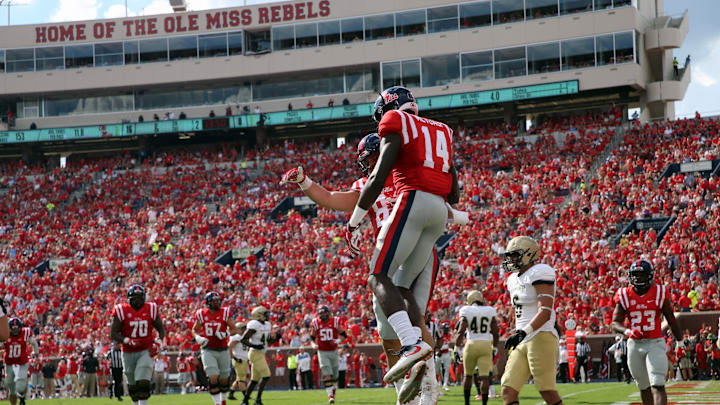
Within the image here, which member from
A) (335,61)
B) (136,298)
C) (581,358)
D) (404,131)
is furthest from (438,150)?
(335,61)

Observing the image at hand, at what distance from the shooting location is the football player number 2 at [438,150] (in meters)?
6.75

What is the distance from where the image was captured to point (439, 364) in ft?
81.0

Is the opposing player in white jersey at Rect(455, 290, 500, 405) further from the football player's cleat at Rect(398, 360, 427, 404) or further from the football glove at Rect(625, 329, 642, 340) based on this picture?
the football player's cleat at Rect(398, 360, 427, 404)

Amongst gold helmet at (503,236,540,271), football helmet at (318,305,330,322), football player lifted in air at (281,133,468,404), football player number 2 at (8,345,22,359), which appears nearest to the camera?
football player lifted in air at (281,133,468,404)

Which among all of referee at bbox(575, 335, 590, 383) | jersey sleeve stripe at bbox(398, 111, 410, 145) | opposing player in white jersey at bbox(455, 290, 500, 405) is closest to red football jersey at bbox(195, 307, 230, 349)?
opposing player in white jersey at bbox(455, 290, 500, 405)

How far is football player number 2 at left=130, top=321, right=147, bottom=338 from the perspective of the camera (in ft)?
43.7

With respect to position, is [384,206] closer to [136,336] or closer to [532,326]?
[532,326]

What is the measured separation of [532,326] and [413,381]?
9.21 ft

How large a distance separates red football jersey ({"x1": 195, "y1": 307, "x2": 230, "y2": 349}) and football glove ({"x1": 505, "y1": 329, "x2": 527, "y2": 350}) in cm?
855

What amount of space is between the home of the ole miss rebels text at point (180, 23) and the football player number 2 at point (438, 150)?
4459 cm

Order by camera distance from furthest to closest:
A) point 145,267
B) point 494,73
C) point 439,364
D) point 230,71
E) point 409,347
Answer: point 230,71, point 494,73, point 145,267, point 439,364, point 409,347

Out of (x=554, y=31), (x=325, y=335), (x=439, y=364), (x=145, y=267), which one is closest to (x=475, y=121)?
(x=554, y=31)

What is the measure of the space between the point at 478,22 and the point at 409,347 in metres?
42.5

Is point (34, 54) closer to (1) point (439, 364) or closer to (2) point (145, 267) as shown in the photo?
(2) point (145, 267)
